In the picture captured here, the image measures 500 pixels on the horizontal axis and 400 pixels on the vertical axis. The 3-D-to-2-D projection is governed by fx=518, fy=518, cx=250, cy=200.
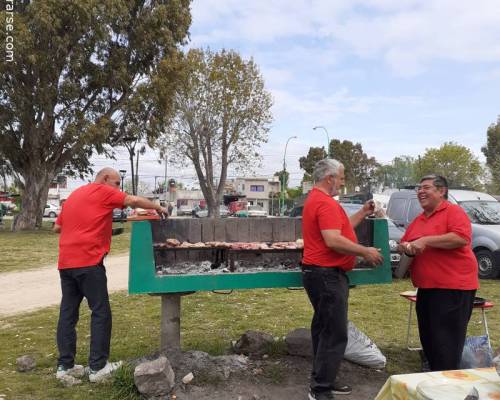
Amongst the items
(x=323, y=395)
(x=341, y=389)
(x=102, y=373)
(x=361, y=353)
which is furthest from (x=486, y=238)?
(x=102, y=373)

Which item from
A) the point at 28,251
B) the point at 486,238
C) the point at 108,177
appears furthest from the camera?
the point at 28,251

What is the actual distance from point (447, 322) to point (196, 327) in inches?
131

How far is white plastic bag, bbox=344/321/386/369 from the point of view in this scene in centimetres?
455

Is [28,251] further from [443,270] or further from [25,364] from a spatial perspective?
[443,270]

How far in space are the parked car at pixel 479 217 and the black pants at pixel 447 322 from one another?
270 inches

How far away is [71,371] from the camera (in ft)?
14.2

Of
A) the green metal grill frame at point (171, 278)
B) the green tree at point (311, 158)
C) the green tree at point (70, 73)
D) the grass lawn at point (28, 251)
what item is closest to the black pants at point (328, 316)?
the green metal grill frame at point (171, 278)

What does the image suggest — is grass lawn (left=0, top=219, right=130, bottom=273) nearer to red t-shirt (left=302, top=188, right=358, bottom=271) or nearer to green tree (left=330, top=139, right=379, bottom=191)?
red t-shirt (left=302, top=188, right=358, bottom=271)

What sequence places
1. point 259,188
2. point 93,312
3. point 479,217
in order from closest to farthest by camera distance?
1. point 93,312
2. point 479,217
3. point 259,188

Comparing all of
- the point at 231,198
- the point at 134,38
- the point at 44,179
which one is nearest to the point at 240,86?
the point at 134,38

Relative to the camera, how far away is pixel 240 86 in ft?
112

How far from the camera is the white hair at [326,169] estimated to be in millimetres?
3785

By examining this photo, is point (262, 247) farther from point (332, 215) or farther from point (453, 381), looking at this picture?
point (453, 381)

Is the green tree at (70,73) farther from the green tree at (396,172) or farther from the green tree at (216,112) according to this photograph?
the green tree at (396,172)
